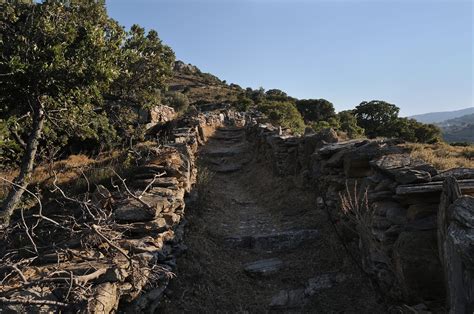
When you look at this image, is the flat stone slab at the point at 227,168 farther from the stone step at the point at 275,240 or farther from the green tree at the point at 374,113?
the green tree at the point at 374,113

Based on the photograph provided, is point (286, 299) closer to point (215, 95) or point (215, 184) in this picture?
point (215, 184)

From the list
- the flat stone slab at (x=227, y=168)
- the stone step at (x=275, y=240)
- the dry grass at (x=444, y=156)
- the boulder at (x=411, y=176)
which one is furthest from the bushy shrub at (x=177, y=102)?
the boulder at (x=411, y=176)

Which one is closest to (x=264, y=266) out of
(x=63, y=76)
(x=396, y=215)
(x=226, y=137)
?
(x=396, y=215)

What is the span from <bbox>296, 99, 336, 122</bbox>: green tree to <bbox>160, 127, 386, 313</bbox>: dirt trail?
29.7 meters

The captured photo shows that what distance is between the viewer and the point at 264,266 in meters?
7.00

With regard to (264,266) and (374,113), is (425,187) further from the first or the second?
(374,113)

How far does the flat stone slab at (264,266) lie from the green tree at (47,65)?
4857 millimetres

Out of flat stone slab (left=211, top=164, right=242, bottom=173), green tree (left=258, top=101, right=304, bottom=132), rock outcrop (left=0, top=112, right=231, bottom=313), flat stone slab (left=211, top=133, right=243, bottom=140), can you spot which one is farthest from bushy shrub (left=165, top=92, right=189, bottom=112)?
rock outcrop (left=0, top=112, right=231, bottom=313)

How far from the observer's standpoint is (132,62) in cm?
1168

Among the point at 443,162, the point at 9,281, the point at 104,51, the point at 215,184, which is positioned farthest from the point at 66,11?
the point at 443,162

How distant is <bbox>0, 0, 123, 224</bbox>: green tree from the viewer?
27.1ft

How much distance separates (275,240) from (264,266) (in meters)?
1.03

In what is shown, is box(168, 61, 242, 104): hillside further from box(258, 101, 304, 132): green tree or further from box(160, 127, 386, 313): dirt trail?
box(160, 127, 386, 313): dirt trail

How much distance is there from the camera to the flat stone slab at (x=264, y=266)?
681 cm
